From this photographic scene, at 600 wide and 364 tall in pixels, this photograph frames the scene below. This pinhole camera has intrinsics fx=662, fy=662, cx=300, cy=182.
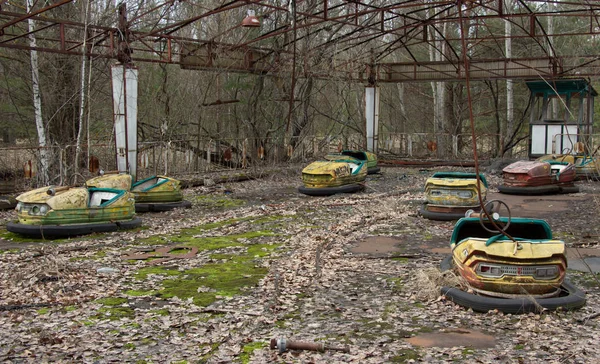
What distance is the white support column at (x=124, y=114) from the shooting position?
45.4 ft

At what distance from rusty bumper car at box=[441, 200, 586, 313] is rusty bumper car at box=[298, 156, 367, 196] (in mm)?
8719

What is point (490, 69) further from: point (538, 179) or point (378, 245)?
point (378, 245)

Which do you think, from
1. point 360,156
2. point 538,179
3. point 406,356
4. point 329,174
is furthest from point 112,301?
point 360,156

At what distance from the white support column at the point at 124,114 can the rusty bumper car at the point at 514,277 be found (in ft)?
31.4

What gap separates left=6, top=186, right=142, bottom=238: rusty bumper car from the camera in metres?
9.25

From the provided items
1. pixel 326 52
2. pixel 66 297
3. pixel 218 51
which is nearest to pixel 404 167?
pixel 326 52

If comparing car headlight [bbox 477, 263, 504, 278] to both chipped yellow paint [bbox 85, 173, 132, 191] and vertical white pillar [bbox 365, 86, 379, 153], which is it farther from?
vertical white pillar [bbox 365, 86, 379, 153]

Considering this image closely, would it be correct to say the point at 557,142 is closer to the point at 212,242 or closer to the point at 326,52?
the point at 326,52

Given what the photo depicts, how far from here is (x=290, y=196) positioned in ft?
48.2

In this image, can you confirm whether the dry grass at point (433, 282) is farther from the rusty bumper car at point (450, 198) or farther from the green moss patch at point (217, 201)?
the green moss patch at point (217, 201)

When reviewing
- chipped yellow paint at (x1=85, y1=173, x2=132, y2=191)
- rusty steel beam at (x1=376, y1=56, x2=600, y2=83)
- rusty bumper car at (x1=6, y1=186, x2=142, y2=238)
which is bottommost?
rusty bumper car at (x1=6, y1=186, x2=142, y2=238)

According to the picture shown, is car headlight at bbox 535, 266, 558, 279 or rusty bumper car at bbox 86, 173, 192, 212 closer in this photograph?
car headlight at bbox 535, 266, 558, 279

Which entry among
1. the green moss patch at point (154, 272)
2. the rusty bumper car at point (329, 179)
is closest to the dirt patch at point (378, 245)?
the green moss patch at point (154, 272)

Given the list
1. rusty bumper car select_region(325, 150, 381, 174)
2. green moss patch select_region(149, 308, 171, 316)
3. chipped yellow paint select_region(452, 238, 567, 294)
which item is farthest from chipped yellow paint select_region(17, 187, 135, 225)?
rusty bumper car select_region(325, 150, 381, 174)
